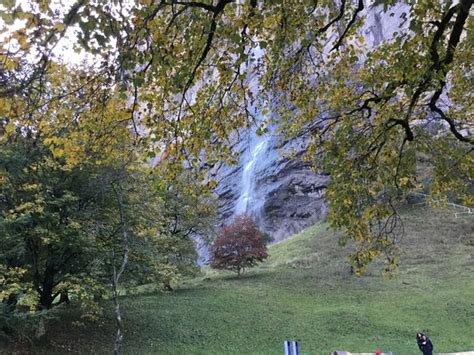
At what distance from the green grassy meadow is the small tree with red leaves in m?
1.13

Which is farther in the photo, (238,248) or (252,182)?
(252,182)

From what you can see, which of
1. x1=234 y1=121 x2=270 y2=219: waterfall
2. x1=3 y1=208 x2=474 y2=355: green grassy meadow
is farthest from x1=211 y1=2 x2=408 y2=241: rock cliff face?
x1=3 y1=208 x2=474 y2=355: green grassy meadow

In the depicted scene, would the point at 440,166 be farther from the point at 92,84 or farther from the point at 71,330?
the point at 71,330

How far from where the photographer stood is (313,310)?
779 inches

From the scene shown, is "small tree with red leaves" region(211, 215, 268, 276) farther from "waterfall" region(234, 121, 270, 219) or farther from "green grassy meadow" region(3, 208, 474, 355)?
"waterfall" region(234, 121, 270, 219)

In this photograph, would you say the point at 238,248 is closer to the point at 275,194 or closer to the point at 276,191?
the point at 275,194

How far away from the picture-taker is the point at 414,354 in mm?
13531

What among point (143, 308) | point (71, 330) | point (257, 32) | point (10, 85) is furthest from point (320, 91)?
point (143, 308)

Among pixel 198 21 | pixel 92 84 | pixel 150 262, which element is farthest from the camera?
pixel 150 262

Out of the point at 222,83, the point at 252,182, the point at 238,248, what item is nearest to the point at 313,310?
the point at 238,248

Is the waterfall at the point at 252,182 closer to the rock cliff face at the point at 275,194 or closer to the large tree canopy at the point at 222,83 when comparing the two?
the rock cliff face at the point at 275,194

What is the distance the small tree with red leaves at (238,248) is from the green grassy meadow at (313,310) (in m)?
1.13

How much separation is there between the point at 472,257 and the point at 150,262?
18.9 meters

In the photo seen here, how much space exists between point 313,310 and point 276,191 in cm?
2699
